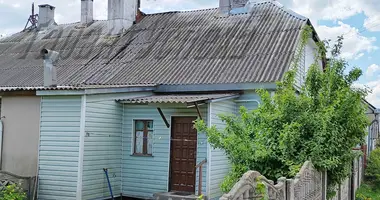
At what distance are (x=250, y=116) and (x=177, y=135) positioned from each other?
389 centimetres

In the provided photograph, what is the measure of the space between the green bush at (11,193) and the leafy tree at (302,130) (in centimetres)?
462

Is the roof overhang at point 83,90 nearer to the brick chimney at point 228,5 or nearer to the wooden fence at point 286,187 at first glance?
the wooden fence at point 286,187

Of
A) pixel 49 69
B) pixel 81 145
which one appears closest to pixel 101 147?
pixel 81 145

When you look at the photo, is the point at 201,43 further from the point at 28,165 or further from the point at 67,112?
the point at 28,165

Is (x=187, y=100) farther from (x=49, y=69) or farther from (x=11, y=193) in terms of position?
(x=11, y=193)

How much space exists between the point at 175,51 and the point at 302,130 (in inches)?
314

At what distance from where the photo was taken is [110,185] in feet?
38.3

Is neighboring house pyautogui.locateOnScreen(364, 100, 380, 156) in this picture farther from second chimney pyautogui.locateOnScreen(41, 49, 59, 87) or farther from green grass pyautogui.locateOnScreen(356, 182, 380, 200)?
second chimney pyautogui.locateOnScreen(41, 49, 59, 87)

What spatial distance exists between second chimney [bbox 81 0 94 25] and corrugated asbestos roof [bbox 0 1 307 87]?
0.73 m

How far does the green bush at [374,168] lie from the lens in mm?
17125

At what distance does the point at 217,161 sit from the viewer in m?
11.3

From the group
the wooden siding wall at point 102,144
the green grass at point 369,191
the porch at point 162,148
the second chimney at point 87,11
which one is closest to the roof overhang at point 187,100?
the porch at point 162,148

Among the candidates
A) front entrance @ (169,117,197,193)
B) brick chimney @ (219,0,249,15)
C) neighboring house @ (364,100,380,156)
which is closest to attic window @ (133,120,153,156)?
front entrance @ (169,117,197,193)

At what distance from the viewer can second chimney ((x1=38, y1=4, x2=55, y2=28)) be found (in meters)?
21.8
